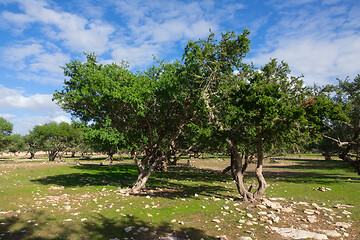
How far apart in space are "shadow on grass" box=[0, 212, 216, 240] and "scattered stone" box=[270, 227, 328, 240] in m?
3.25

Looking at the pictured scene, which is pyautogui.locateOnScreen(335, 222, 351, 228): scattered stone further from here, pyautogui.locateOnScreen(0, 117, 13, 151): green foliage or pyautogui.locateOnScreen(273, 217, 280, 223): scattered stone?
pyautogui.locateOnScreen(0, 117, 13, 151): green foliage

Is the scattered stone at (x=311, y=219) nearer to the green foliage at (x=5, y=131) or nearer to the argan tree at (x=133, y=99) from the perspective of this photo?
the argan tree at (x=133, y=99)

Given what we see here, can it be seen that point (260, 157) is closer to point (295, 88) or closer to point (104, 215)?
point (295, 88)

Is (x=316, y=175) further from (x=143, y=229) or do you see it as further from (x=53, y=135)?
(x=53, y=135)

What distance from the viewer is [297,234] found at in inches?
373

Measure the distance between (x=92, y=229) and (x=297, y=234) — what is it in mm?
8759

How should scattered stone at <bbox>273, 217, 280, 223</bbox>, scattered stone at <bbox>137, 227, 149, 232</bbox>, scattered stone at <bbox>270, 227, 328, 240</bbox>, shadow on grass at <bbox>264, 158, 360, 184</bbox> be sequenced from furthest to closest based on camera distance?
shadow on grass at <bbox>264, 158, 360, 184</bbox>
scattered stone at <bbox>273, 217, 280, 223</bbox>
scattered stone at <bbox>137, 227, 149, 232</bbox>
scattered stone at <bbox>270, 227, 328, 240</bbox>

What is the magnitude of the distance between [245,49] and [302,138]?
6908mm

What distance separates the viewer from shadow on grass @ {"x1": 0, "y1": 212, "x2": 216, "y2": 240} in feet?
29.0

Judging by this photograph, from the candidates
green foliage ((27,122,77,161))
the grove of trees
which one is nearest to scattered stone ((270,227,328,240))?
the grove of trees

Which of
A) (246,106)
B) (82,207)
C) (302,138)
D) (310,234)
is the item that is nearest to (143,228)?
(82,207)

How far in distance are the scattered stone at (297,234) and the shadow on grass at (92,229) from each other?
325cm

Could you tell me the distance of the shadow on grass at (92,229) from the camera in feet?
29.0

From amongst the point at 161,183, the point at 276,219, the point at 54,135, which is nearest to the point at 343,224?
the point at 276,219
